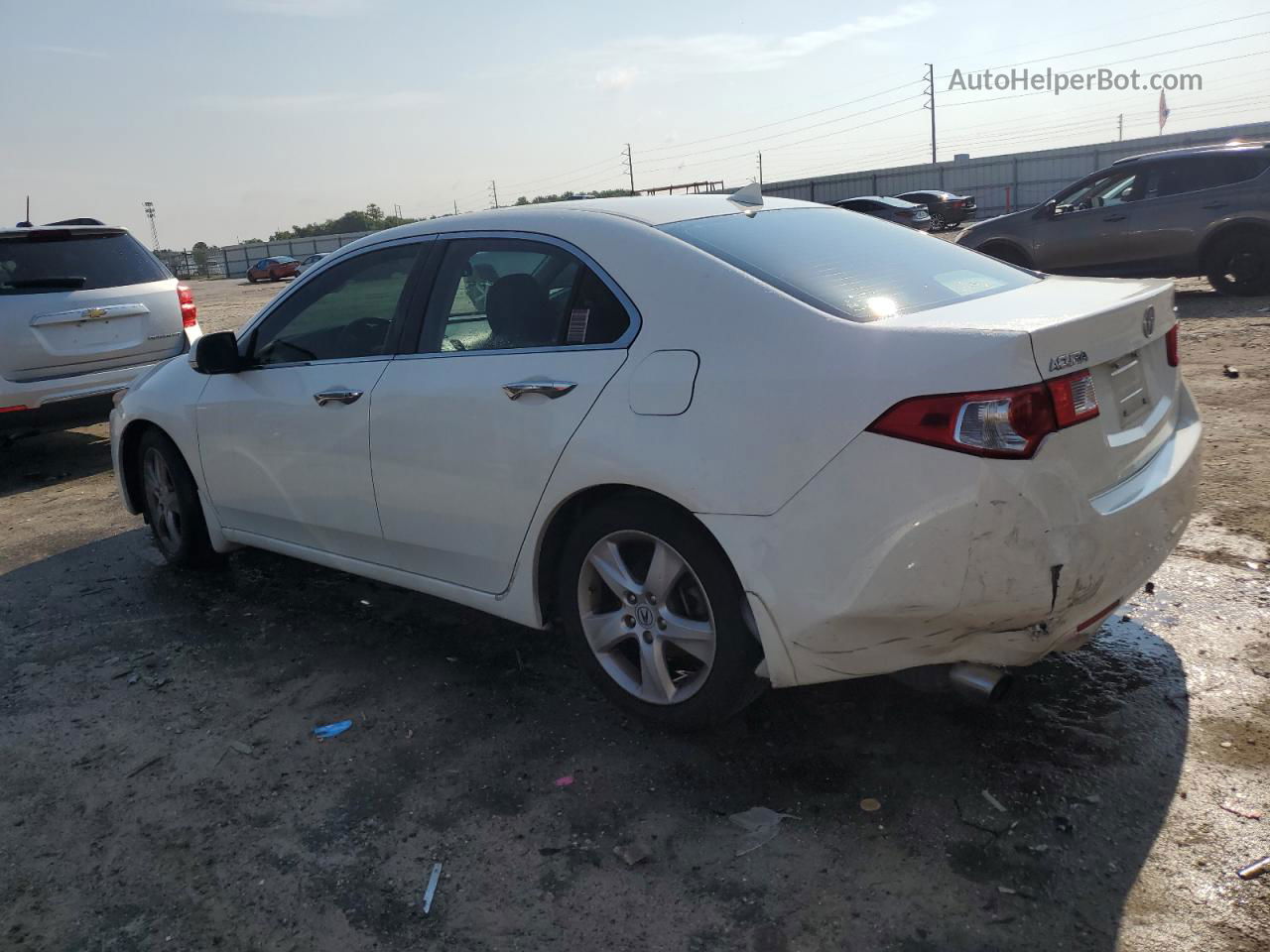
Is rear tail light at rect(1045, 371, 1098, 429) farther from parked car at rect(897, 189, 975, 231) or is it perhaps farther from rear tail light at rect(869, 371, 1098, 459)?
parked car at rect(897, 189, 975, 231)

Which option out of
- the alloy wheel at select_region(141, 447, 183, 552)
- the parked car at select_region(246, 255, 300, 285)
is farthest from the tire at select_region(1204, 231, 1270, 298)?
the parked car at select_region(246, 255, 300, 285)

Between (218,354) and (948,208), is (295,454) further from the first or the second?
(948,208)

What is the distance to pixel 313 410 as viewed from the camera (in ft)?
13.6

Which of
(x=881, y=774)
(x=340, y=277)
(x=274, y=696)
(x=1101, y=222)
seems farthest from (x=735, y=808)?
(x=1101, y=222)

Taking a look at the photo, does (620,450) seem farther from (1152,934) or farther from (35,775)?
(35,775)

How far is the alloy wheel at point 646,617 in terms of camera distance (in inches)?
123

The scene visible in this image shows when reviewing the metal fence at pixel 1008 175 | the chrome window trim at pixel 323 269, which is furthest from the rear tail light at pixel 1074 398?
the metal fence at pixel 1008 175

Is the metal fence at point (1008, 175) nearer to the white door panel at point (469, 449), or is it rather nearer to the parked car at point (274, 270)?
the parked car at point (274, 270)

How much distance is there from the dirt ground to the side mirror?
1.14 m

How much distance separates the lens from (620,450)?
10.0 ft

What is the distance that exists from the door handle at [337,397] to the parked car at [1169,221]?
35.2 feet

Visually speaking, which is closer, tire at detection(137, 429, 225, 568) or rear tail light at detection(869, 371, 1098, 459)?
rear tail light at detection(869, 371, 1098, 459)

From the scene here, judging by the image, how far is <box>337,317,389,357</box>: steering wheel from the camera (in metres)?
4.01

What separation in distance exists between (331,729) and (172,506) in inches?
87.6
